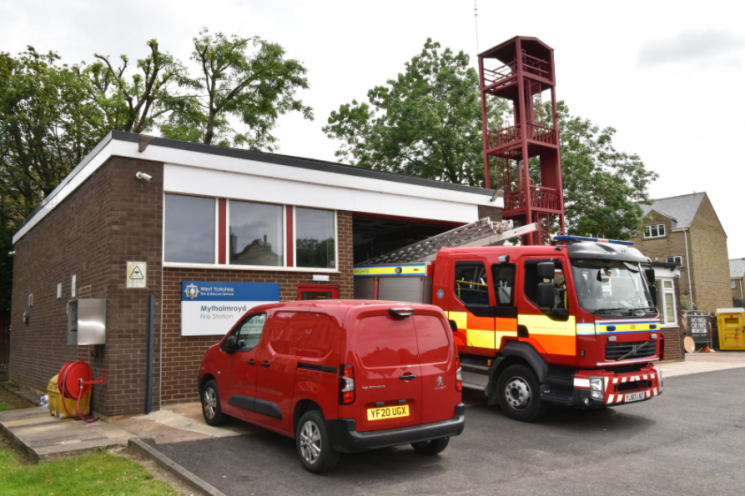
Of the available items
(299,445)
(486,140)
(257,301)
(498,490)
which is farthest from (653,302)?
(486,140)

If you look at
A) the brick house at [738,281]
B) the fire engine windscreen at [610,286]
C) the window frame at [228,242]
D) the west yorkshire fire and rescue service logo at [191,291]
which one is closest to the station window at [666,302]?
the fire engine windscreen at [610,286]

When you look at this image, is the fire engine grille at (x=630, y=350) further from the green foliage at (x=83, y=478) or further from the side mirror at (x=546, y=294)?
the green foliage at (x=83, y=478)

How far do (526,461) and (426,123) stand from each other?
22853 millimetres

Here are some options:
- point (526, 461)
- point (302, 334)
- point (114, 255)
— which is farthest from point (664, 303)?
point (114, 255)

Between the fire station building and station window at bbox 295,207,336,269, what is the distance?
0.02m

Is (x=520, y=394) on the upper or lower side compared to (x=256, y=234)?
lower

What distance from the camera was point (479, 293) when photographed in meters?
9.79

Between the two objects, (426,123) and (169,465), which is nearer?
(169,465)

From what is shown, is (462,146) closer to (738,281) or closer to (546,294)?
(546,294)

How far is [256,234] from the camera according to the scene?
1147 centimetres

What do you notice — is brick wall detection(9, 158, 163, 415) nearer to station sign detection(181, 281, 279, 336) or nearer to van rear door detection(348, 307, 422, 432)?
station sign detection(181, 281, 279, 336)

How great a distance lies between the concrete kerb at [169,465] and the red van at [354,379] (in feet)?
3.61

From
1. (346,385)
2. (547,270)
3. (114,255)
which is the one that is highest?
(114,255)

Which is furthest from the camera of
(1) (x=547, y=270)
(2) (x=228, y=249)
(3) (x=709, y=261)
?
(3) (x=709, y=261)
